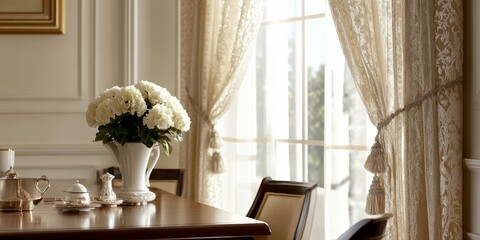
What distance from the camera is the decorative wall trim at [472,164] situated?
11.3 feet

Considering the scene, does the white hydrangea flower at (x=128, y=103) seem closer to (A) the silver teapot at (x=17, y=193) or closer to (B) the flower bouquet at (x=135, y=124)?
(B) the flower bouquet at (x=135, y=124)

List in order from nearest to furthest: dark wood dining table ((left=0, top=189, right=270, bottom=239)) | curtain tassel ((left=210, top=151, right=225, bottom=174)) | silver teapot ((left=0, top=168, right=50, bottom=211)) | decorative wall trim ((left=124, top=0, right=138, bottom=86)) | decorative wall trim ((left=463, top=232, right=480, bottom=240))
Answer: dark wood dining table ((left=0, top=189, right=270, bottom=239)) < silver teapot ((left=0, top=168, right=50, bottom=211)) < decorative wall trim ((left=463, top=232, right=480, bottom=240)) < curtain tassel ((left=210, top=151, right=225, bottom=174)) < decorative wall trim ((left=124, top=0, right=138, bottom=86))

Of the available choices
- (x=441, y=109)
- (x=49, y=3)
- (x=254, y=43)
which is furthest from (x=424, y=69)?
(x=49, y=3)

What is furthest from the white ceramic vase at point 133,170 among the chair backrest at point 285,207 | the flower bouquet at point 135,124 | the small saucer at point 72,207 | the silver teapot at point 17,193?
the chair backrest at point 285,207

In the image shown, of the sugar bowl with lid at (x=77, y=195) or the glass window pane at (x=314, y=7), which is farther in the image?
the glass window pane at (x=314, y=7)

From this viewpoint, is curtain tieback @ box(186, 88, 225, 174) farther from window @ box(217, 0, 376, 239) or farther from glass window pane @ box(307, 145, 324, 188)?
glass window pane @ box(307, 145, 324, 188)

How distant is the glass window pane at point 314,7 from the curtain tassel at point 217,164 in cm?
103

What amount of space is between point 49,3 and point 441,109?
2.80 m

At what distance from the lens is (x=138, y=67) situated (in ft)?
18.0

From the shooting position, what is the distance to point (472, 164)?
348cm

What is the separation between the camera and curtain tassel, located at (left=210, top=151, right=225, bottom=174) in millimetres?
5152

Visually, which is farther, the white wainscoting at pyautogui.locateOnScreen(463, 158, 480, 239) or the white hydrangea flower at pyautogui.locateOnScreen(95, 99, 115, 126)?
the white wainscoting at pyautogui.locateOnScreen(463, 158, 480, 239)

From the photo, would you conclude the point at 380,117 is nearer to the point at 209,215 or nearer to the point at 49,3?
the point at 209,215

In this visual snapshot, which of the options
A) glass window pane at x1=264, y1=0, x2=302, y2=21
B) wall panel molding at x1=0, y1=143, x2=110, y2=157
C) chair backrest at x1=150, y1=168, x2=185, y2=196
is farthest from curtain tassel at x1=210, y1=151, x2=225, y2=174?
glass window pane at x1=264, y1=0, x2=302, y2=21
